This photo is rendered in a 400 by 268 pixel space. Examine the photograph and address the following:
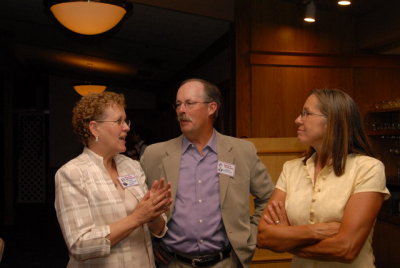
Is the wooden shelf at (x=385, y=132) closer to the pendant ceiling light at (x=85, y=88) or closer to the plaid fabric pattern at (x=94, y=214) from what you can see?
the plaid fabric pattern at (x=94, y=214)

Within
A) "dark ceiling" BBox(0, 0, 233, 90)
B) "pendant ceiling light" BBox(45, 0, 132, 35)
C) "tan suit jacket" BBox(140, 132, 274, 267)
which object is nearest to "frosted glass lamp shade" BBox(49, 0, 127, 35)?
"pendant ceiling light" BBox(45, 0, 132, 35)

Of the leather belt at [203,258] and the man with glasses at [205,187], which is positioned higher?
the man with glasses at [205,187]

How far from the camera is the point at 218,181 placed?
2875 mm

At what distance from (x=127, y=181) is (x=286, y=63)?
3655 millimetres

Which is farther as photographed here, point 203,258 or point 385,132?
point 385,132

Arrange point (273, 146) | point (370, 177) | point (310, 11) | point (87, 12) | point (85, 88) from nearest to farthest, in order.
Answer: point (370, 177) → point (87, 12) → point (273, 146) → point (310, 11) → point (85, 88)

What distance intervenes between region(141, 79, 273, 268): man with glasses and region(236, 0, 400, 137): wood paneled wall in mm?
2671

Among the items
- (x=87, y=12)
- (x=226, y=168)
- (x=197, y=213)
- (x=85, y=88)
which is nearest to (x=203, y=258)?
(x=197, y=213)

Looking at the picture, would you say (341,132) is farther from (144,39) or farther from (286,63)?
(144,39)

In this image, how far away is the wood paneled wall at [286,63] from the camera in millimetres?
5688

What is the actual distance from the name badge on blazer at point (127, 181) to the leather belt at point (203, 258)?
0.50 meters

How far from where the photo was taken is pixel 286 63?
5.81 metres

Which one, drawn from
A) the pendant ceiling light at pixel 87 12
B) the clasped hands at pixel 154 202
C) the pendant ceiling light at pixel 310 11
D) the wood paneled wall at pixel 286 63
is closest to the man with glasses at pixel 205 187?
the clasped hands at pixel 154 202

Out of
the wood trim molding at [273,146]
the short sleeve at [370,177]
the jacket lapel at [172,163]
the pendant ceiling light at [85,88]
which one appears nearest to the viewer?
the short sleeve at [370,177]
